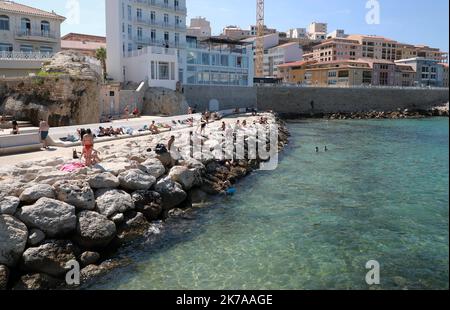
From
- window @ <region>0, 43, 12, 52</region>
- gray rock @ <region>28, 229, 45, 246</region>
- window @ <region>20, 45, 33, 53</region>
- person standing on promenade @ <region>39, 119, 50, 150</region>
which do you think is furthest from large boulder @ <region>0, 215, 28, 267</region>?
window @ <region>20, 45, 33, 53</region>

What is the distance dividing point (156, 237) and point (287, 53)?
10013 cm

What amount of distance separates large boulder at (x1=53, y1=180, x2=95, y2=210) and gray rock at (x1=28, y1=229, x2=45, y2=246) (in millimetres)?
1618

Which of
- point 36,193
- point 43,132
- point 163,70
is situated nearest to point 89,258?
point 36,193

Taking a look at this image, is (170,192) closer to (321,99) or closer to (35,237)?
(35,237)

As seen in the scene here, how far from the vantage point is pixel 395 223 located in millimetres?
14344

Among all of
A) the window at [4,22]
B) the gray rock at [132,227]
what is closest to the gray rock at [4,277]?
the gray rock at [132,227]

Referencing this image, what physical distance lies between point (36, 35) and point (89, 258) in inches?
1570

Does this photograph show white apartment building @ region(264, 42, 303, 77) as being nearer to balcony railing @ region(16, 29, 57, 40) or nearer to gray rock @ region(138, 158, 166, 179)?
balcony railing @ region(16, 29, 57, 40)

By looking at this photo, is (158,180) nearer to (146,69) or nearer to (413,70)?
(146,69)

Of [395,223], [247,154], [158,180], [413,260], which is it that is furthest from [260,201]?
[247,154]

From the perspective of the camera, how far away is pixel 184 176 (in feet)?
58.2

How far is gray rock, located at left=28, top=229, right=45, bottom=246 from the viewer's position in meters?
11.0
